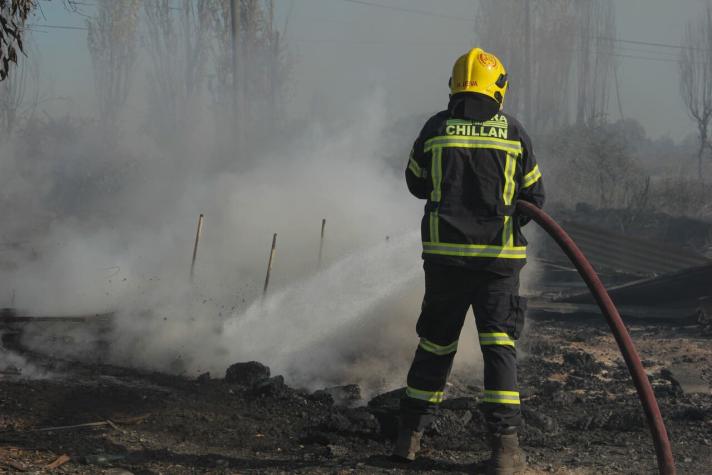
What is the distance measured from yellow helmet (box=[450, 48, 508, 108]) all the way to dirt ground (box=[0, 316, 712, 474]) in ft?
5.67

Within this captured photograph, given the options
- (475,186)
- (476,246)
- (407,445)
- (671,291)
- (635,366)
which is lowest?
(671,291)

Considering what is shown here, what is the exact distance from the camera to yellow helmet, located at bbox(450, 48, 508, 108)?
12.2ft

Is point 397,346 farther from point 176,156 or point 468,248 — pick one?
point 176,156

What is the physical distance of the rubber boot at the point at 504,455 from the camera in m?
3.51

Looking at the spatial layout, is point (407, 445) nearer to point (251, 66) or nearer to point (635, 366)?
point (635, 366)

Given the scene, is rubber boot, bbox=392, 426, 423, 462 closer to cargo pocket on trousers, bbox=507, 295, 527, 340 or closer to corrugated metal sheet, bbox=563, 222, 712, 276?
cargo pocket on trousers, bbox=507, 295, 527, 340

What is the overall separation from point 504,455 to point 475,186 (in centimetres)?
120

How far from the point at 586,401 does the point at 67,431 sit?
343 centimetres

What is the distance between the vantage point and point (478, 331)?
366 centimetres

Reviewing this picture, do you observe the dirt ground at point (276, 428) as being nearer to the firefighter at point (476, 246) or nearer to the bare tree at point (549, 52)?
the firefighter at point (476, 246)

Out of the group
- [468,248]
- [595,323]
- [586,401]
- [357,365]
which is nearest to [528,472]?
[468,248]

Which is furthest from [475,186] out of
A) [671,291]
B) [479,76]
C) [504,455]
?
[671,291]

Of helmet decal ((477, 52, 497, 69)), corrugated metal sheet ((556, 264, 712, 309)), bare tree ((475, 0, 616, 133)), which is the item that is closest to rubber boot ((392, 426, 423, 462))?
helmet decal ((477, 52, 497, 69))

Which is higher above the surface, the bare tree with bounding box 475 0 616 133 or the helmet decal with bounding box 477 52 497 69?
the bare tree with bounding box 475 0 616 133
